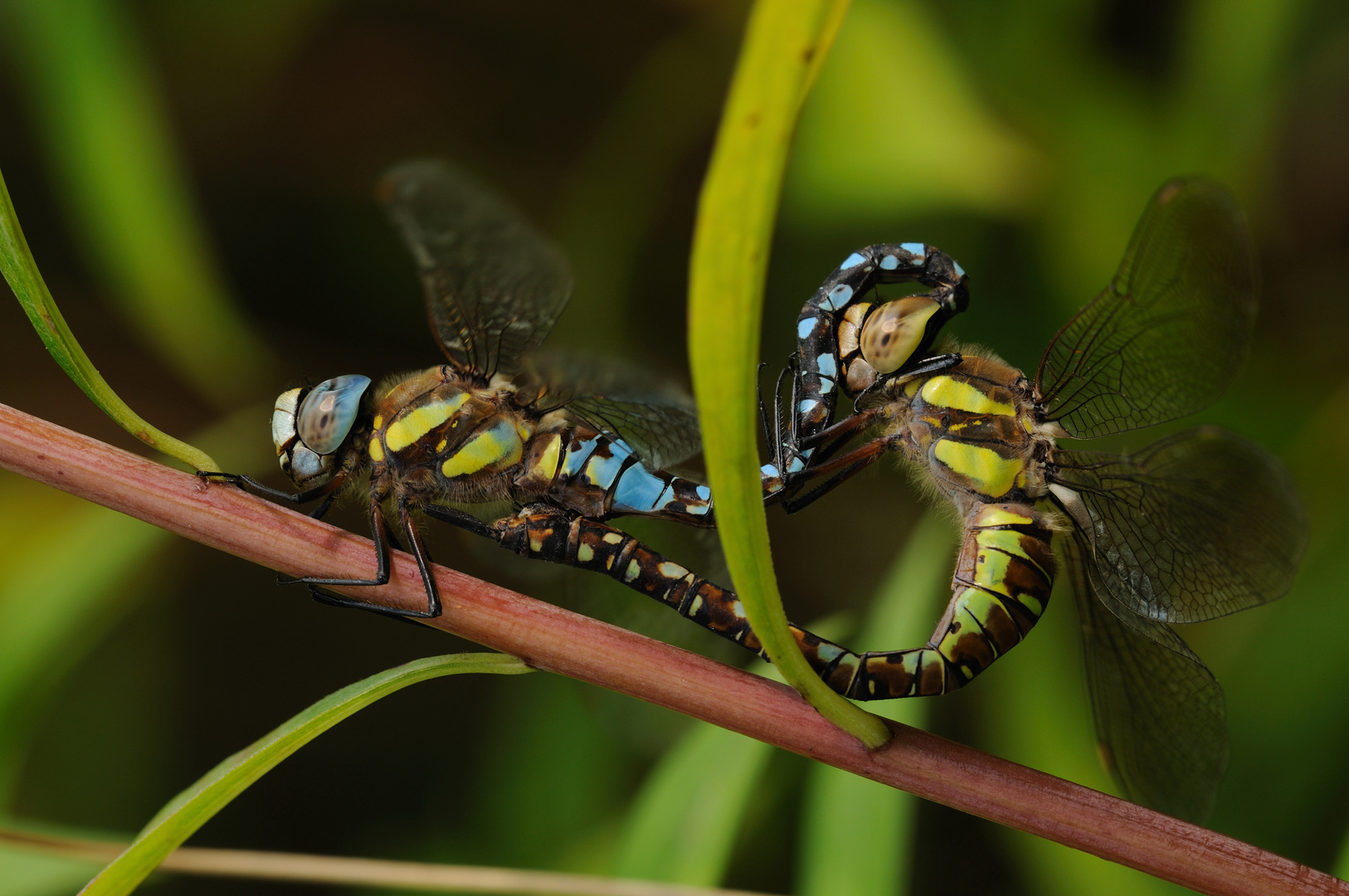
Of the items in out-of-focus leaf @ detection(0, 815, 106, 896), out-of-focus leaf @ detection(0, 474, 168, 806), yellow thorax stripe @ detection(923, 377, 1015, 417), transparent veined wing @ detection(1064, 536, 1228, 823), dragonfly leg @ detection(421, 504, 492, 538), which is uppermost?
yellow thorax stripe @ detection(923, 377, 1015, 417)

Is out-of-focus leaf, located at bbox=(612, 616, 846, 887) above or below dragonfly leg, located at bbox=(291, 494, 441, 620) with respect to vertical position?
below

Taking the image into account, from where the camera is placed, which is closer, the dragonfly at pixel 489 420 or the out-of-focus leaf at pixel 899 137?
the dragonfly at pixel 489 420

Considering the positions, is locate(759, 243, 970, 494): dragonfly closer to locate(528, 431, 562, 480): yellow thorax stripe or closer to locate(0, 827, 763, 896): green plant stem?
locate(528, 431, 562, 480): yellow thorax stripe

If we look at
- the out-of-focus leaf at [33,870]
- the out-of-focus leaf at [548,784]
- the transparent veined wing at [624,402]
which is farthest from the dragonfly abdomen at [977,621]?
the out-of-focus leaf at [33,870]

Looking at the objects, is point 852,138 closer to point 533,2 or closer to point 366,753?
point 533,2

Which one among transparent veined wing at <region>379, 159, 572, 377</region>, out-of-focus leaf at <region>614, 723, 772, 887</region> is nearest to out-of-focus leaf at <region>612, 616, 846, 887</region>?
out-of-focus leaf at <region>614, 723, 772, 887</region>

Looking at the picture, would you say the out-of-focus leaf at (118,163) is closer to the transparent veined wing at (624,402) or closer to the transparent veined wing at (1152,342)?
the transparent veined wing at (624,402)
